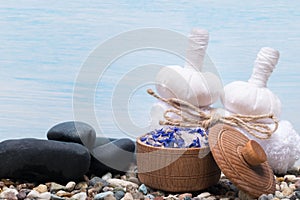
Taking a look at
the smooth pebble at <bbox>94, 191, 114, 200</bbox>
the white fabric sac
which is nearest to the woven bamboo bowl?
the smooth pebble at <bbox>94, 191, 114, 200</bbox>

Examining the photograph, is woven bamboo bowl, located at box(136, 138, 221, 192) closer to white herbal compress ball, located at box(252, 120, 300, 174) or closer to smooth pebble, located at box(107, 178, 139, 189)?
smooth pebble, located at box(107, 178, 139, 189)

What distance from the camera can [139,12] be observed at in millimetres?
1761

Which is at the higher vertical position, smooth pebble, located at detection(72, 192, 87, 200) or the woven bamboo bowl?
the woven bamboo bowl

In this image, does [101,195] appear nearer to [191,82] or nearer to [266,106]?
[191,82]

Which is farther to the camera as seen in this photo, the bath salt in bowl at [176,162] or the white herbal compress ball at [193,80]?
the white herbal compress ball at [193,80]

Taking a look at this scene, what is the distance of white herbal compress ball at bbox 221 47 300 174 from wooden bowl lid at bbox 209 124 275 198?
16 centimetres

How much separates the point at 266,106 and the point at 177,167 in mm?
344

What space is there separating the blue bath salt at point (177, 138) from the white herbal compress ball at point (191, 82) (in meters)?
0.12

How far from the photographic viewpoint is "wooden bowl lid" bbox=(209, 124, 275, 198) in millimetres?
1074

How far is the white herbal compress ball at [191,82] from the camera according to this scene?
1.30 meters

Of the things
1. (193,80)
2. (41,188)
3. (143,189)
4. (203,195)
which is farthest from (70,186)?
(193,80)

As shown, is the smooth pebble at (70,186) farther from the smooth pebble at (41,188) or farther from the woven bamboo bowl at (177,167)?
the woven bamboo bowl at (177,167)

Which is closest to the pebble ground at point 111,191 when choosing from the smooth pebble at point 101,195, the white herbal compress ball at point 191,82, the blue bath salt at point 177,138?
the smooth pebble at point 101,195

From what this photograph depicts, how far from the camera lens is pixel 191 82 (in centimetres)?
130
